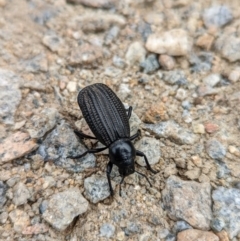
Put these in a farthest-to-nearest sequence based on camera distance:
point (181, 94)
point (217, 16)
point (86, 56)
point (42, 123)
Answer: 1. point (217, 16)
2. point (86, 56)
3. point (181, 94)
4. point (42, 123)

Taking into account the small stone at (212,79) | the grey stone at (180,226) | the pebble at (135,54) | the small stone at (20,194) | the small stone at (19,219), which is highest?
the pebble at (135,54)

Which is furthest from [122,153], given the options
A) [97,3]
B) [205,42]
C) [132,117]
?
[97,3]

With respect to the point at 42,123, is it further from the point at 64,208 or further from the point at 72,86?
the point at 64,208

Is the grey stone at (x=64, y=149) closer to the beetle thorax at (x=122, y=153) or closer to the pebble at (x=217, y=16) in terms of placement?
the beetle thorax at (x=122, y=153)

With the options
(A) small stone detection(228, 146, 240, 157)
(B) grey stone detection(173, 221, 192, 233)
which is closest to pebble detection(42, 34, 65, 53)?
(A) small stone detection(228, 146, 240, 157)

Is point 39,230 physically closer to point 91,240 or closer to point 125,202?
point 91,240

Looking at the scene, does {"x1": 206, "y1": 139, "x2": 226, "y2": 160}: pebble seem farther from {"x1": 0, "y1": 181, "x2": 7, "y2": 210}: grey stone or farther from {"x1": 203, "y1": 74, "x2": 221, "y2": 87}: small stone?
{"x1": 0, "y1": 181, "x2": 7, "y2": 210}: grey stone

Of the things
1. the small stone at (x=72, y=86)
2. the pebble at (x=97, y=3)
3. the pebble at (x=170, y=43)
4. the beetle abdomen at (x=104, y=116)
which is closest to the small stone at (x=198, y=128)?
the beetle abdomen at (x=104, y=116)
